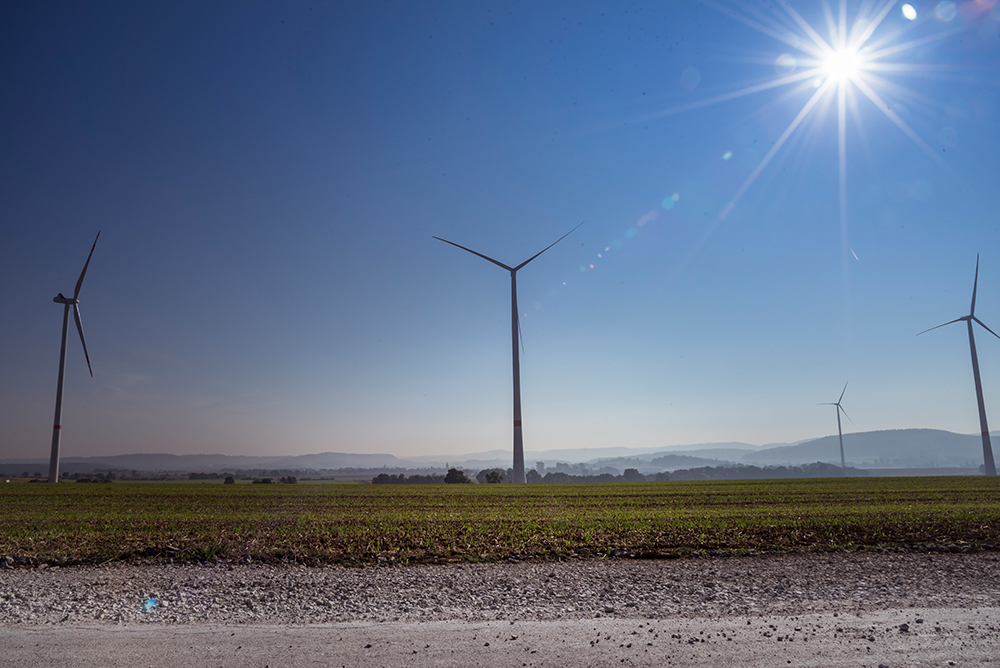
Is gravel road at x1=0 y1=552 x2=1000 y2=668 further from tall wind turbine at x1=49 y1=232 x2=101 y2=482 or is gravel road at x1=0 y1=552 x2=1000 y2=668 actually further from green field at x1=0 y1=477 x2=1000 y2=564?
tall wind turbine at x1=49 y1=232 x2=101 y2=482

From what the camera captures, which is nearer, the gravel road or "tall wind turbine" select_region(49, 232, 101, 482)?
the gravel road

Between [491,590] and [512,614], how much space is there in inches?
69.9

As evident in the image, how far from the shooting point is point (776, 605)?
10.9 meters

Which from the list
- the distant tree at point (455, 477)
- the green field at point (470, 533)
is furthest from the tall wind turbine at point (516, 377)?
the green field at point (470, 533)

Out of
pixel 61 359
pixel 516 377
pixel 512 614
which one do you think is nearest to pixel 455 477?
pixel 516 377

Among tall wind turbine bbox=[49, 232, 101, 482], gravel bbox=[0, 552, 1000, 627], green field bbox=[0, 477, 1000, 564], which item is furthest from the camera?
tall wind turbine bbox=[49, 232, 101, 482]

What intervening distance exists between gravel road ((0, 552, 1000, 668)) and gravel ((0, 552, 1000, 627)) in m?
0.05

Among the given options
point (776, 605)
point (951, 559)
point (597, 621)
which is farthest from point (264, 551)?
point (951, 559)

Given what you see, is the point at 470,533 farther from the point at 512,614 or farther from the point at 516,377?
the point at 516,377

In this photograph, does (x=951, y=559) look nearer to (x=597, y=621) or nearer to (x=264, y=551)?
(x=597, y=621)

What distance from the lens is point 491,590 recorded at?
12102 millimetres

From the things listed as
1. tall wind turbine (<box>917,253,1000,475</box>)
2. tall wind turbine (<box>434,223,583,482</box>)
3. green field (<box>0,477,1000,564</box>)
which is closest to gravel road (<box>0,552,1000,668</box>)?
green field (<box>0,477,1000,564</box>)

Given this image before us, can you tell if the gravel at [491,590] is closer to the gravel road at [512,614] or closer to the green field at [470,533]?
the gravel road at [512,614]

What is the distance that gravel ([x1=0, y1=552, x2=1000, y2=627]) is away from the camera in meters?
10.4
